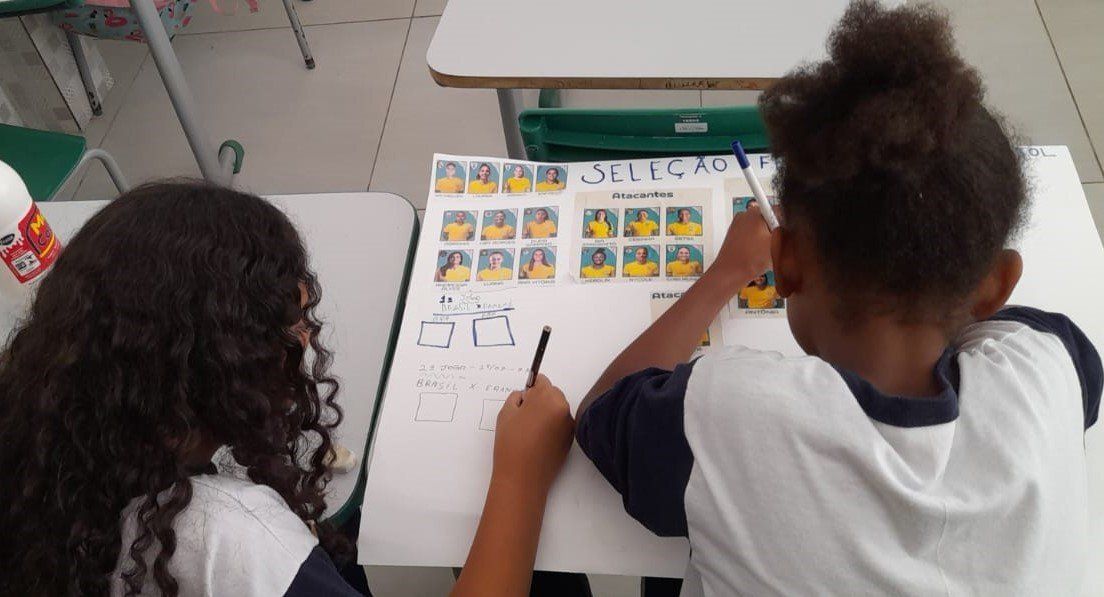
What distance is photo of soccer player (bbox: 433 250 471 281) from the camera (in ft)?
3.09

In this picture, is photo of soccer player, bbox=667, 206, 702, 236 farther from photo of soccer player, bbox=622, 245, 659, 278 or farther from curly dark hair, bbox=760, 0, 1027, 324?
curly dark hair, bbox=760, 0, 1027, 324

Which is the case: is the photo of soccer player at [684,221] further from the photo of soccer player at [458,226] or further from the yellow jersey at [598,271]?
A: the photo of soccer player at [458,226]

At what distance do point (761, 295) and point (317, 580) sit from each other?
0.51 m

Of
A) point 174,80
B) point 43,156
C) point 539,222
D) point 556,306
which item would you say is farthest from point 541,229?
point 174,80

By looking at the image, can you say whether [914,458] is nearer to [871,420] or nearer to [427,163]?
[871,420]

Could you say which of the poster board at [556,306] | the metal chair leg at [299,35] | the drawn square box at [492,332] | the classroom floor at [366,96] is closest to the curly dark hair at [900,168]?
the poster board at [556,306]

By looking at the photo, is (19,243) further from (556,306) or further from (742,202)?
(742,202)

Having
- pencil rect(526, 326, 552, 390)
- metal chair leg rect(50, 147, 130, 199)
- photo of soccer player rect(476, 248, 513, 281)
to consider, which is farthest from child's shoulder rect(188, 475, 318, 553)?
metal chair leg rect(50, 147, 130, 199)

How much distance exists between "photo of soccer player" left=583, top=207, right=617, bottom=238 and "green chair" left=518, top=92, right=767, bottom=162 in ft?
0.36

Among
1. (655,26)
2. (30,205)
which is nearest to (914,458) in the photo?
(655,26)

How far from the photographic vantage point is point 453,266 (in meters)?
0.95

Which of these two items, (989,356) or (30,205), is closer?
(989,356)

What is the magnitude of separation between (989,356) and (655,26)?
697mm

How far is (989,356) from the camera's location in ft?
2.04
